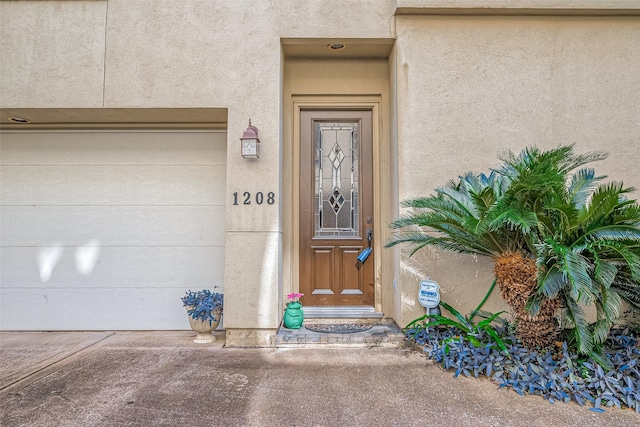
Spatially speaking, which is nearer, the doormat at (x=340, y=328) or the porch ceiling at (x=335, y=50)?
the doormat at (x=340, y=328)

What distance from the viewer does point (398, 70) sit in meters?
4.12

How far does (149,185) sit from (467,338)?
13.2 ft

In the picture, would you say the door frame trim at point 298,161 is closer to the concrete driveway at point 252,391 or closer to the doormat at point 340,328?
the doormat at point 340,328

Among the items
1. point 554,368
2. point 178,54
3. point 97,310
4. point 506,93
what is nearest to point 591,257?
point 554,368

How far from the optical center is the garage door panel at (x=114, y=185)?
4.64 metres

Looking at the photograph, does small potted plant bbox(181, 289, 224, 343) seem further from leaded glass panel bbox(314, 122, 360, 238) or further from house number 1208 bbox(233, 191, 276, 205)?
leaded glass panel bbox(314, 122, 360, 238)

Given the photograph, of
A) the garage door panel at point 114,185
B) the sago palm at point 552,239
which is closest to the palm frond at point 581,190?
the sago palm at point 552,239

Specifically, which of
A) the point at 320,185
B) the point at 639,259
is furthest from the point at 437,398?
the point at 320,185

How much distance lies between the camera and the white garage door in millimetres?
4586

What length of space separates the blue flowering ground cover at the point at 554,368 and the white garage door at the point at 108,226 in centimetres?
291

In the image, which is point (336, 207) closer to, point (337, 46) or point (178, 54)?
point (337, 46)

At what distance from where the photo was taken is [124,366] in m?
3.37

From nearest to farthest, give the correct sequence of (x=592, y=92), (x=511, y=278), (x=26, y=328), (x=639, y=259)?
(x=639, y=259)
(x=511, y=278)
(x=592, y=92)
(x=26, y=328)

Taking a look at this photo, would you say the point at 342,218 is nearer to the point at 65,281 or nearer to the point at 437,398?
the point at 437,398
